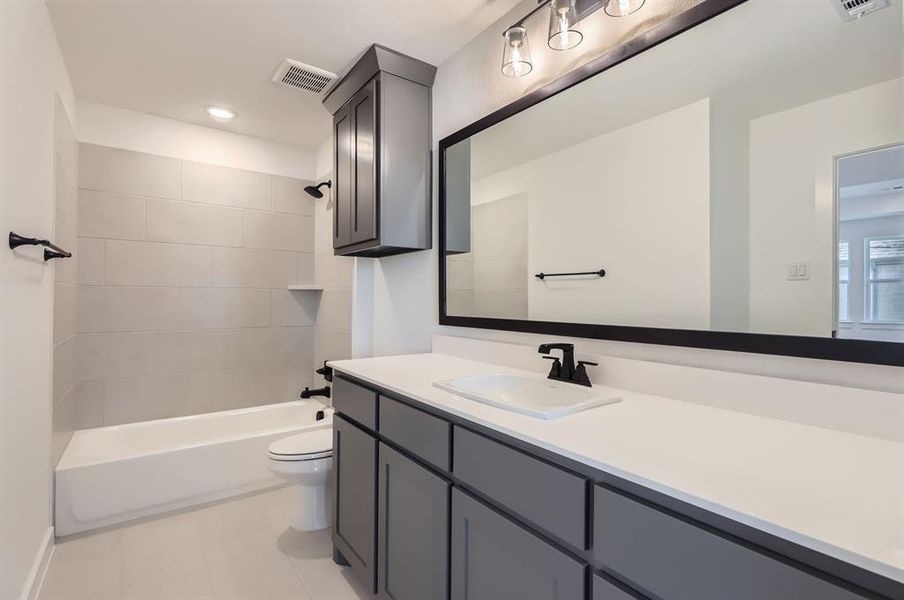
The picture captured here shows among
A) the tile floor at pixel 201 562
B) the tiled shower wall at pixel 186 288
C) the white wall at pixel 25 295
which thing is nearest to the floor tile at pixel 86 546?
the tile floor at pixel 201 562

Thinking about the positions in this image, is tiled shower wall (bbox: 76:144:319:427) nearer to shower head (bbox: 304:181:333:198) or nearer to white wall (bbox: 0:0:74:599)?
shower head (bbox: 304:181:333:198)

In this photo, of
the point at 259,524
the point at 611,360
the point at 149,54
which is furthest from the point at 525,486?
the point at 149,54

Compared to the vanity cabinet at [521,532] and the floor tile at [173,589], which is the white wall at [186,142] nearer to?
the vanity cabinet at [521,532]

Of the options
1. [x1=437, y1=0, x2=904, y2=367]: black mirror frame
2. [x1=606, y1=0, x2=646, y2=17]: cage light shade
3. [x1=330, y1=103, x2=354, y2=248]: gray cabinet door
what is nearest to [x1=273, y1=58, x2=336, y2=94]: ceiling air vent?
[x1=330, y1=103, x2=354, y2=248]: gray cabinet door

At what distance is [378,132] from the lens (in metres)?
2.14

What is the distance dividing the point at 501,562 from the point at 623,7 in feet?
5.40

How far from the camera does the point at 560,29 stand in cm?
147

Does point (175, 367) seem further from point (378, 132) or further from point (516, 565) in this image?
point (516, 565)

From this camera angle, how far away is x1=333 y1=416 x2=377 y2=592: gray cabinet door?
157cm

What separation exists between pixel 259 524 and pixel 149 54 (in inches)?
99.3

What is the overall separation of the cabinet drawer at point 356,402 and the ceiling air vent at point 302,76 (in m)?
1.65

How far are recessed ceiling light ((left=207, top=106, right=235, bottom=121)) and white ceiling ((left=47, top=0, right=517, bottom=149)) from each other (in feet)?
0.32

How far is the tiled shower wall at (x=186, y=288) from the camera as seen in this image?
2750 millimetres

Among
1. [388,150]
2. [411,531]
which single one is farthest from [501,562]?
[388,150]
